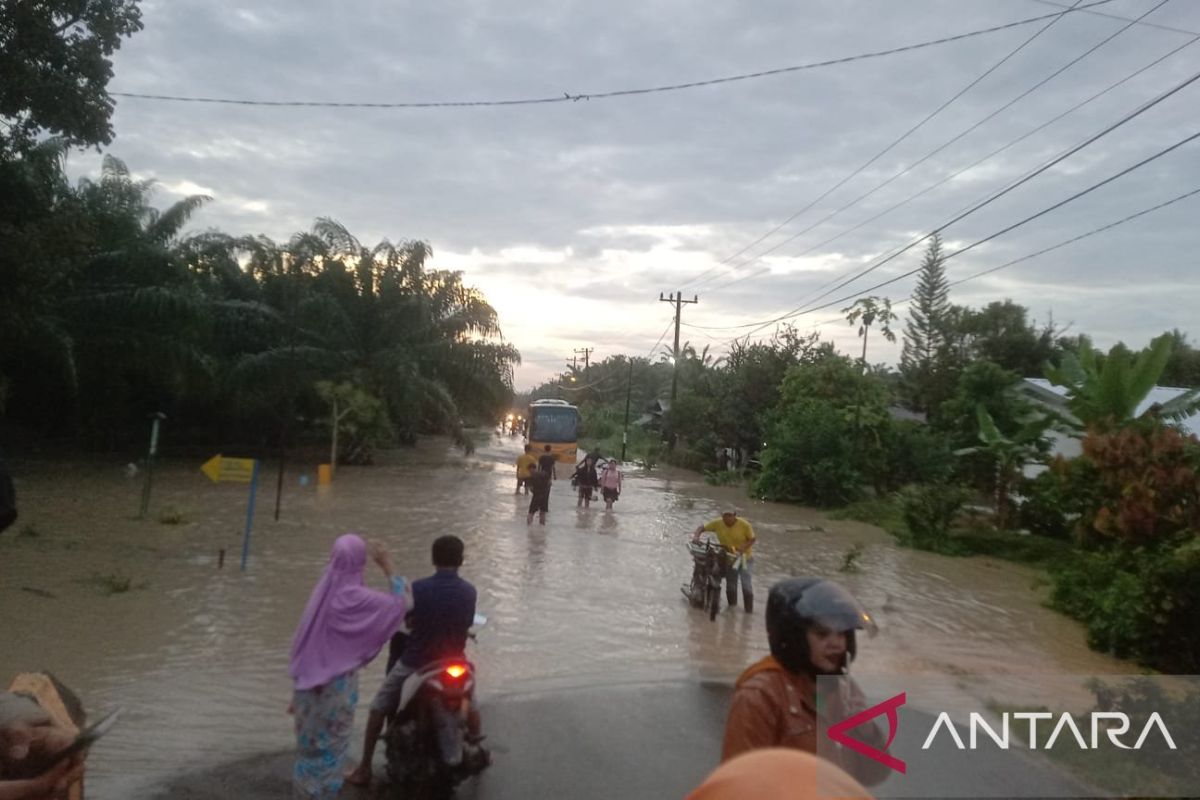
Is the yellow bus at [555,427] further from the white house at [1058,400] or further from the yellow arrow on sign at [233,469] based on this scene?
the yellow arrow on sign at [233,469]

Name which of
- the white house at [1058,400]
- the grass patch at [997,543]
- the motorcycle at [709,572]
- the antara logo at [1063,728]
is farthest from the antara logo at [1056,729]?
the white house at [1058,400]

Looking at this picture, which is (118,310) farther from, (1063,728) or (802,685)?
(802,685)

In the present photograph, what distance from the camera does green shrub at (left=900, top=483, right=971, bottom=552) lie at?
2161cm

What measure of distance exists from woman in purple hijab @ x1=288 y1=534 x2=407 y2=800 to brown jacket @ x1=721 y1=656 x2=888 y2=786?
8.92 feet

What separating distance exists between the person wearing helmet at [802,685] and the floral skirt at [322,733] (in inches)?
111

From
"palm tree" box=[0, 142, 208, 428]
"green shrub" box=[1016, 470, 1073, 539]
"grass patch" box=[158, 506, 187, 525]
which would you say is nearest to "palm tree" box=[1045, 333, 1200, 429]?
"green shrub" box=[1016, 470, 1073, 539]

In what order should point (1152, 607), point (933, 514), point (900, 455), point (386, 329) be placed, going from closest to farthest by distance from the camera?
point (1152, 607) → point (933, 514) → point (900, 455) → point (386, 329)

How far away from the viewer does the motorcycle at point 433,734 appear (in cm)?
561

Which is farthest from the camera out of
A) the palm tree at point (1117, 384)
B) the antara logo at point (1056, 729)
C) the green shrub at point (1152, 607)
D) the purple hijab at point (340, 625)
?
the palm tree at point (1117, 384)

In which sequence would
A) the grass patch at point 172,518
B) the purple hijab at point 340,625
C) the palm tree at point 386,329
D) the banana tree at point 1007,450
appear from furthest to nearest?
1. the palm tree at point 386,329
2. the banana tree at point 1007,450
3. the grass patch at point 172,518
4. the purple hijab at point 340,625

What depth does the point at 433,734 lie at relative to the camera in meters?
5.66

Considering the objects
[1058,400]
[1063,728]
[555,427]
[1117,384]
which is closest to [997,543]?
[1117,384]

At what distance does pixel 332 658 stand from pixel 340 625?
171mm

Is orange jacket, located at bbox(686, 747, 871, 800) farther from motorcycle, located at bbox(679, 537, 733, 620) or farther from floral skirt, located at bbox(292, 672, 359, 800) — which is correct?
motorcycle, located at bbox(679, 537, 733, 620)
